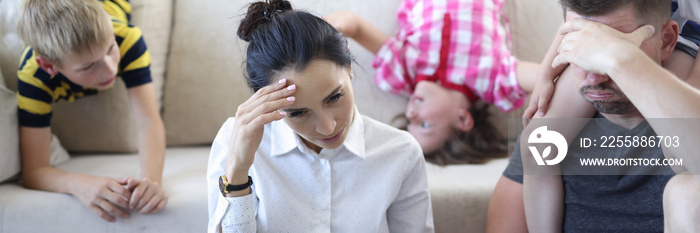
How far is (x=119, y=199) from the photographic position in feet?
5.21

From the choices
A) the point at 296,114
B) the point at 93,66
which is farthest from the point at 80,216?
the point at 296,114

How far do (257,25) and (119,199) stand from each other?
682mm

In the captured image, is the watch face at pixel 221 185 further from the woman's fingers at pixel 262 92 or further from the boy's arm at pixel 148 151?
the boy's arm at pixel 148 151

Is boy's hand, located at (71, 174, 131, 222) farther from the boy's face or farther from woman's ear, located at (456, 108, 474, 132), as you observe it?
woman's ear, located at (456, 108, 474, 132)

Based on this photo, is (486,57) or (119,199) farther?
(486,57)

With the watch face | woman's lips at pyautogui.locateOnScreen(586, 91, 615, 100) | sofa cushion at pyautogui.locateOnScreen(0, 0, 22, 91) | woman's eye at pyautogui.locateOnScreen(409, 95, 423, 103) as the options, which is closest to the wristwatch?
the watch face

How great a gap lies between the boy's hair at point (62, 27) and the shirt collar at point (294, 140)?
59 cm

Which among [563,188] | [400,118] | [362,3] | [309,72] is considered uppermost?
[309,72]

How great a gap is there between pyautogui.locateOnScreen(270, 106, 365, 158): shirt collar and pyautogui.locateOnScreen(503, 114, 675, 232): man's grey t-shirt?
516mm

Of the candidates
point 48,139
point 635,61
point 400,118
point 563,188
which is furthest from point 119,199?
point 635,61

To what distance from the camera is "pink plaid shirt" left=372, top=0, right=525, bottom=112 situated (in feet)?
6.79

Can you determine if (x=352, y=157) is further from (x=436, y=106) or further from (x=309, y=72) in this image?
(x=436, y=106)

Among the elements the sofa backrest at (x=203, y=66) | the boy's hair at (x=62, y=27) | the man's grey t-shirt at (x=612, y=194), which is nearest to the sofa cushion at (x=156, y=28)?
the sofa backrest at (x=203, y=66)

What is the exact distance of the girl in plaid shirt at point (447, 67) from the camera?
2.05 meters
